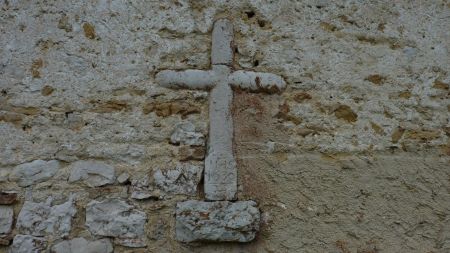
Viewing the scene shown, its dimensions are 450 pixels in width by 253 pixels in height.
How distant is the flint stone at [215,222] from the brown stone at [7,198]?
2.46 ft

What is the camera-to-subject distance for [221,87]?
7.86ft

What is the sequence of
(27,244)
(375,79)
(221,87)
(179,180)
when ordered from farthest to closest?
1. (375,79)
2. (221,87)
3. (179,180)
4. (27,244)

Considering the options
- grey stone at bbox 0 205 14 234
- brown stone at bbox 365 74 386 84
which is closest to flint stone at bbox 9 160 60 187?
grey stone at bbox 0 205 14 234

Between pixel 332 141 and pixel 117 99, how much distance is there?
1.07m

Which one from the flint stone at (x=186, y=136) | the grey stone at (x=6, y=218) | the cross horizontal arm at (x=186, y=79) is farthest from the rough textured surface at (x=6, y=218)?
the cross horizontal arm at (x=186, y=79)

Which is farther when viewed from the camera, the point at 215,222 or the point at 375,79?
the point at 375,79

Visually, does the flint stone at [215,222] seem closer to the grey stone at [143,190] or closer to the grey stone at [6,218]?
the grey stone at [143,190]

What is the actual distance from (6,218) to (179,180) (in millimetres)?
796

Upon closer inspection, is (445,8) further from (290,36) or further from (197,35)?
(197,35)

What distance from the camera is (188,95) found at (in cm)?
239

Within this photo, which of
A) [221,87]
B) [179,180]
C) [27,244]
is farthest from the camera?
[221,87]

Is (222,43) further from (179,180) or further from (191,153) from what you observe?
(179,180)

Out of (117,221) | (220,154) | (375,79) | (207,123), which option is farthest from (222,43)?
(117,221)

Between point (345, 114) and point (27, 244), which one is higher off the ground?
point (345, 114)
